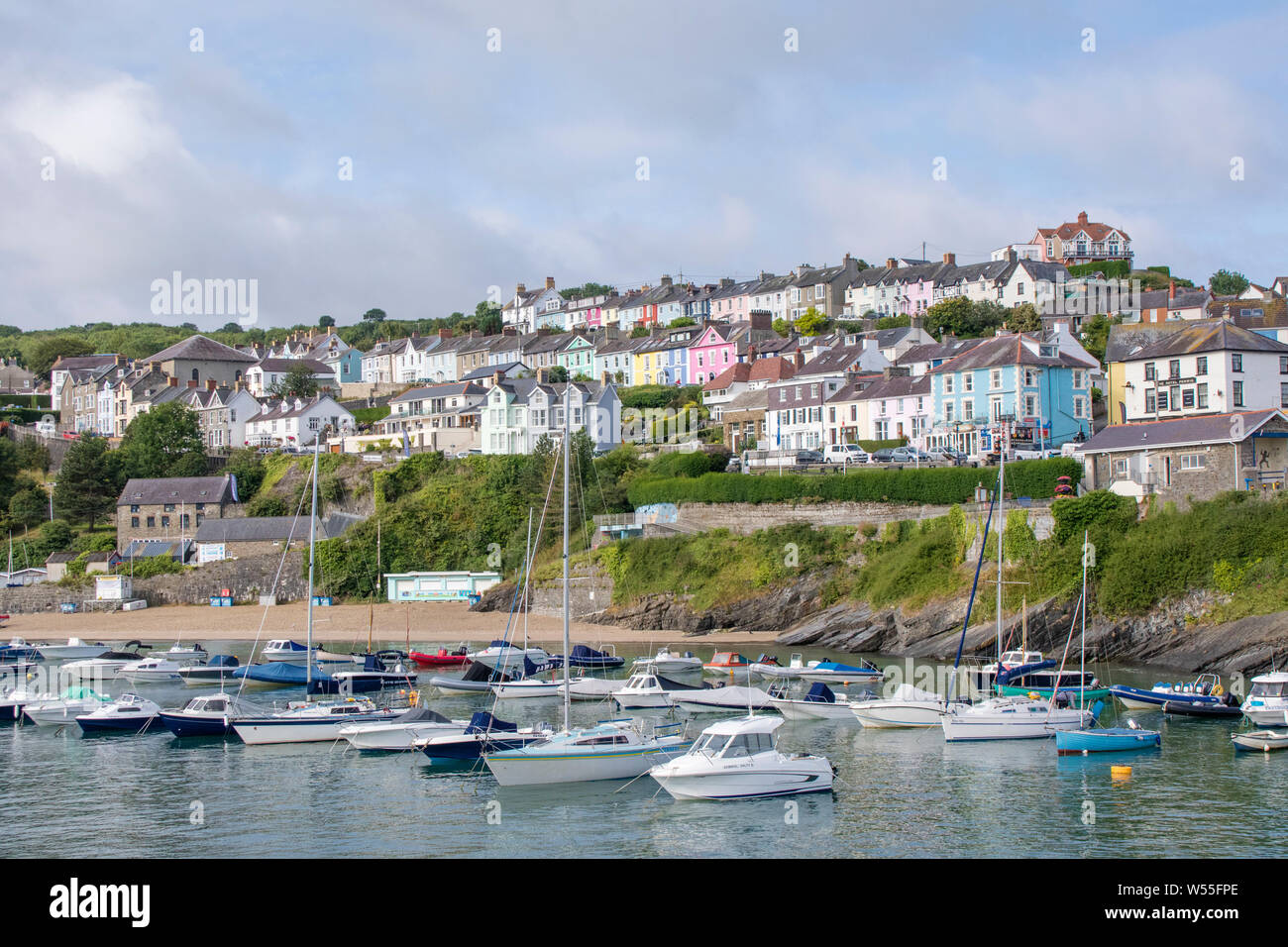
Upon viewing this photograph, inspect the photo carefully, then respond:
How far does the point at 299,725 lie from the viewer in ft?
114

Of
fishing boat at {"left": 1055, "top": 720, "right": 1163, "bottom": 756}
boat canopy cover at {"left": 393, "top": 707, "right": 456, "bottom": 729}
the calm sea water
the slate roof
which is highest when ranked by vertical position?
the slate roof

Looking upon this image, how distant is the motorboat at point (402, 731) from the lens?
107 ft

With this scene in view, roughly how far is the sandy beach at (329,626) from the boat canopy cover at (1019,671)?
59.0 ft

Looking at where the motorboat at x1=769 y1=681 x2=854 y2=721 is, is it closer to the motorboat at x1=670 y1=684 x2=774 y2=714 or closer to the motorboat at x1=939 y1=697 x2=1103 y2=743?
the motorboat at x1=670 y1=684 x2=774 y2=714

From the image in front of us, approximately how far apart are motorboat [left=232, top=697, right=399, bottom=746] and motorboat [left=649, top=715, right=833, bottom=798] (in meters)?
11.6

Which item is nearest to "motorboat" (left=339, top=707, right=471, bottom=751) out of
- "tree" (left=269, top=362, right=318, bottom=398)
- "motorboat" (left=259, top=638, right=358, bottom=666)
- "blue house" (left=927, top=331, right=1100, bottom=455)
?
"motorboat" (left=259, top=638, right=358, bottom=666)

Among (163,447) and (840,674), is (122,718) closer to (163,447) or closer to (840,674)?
(840,674)

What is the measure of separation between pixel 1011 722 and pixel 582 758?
13.0m

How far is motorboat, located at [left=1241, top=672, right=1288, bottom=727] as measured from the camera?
109 ft

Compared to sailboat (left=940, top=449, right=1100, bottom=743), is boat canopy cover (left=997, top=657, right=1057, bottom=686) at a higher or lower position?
higher

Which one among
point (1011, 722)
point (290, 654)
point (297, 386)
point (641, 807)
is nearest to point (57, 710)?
point (290, 654)
